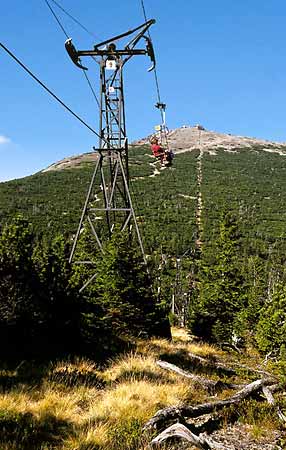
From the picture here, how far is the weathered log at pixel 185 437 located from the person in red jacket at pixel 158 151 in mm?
8487

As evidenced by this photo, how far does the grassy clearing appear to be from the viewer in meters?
4.60

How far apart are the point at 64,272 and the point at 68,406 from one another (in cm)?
433

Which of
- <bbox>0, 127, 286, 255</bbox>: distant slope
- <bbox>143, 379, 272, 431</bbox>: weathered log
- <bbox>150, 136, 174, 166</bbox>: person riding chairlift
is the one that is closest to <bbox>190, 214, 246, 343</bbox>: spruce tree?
<bbox>150, 136, 174, 166</bbox>: person riding chairlift

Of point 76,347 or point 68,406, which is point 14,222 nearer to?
point 76,347

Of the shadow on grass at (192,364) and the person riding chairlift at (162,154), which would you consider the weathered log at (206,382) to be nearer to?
the shadow on grass at (192,364)

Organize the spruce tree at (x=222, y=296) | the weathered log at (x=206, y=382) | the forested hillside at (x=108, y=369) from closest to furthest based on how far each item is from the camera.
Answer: the forested hillside at (x=108, y=369), the weathered log at (x=206, y=382), the spruce tree at (x=222, y=296)

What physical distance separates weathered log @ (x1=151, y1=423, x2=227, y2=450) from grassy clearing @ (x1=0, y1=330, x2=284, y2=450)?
323 millimetres

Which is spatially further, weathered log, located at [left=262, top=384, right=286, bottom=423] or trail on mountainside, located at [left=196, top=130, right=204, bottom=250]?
trail on mountainside, located at [left=196, top=130, right=204, bottom=250]

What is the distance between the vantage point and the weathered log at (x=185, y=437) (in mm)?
4879

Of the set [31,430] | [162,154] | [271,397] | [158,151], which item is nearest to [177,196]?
[158,151]

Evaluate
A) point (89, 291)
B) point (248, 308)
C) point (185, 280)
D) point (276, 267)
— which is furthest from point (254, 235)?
point (89, 291)

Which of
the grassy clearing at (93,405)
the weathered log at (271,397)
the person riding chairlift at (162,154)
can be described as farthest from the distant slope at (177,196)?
the weathered log at (271,397)

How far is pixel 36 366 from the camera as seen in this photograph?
25.1 feet

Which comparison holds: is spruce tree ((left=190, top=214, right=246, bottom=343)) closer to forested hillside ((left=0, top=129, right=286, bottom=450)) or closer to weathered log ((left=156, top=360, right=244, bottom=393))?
forested hillside ((left=0, top=129, right=286, bottom=450))
